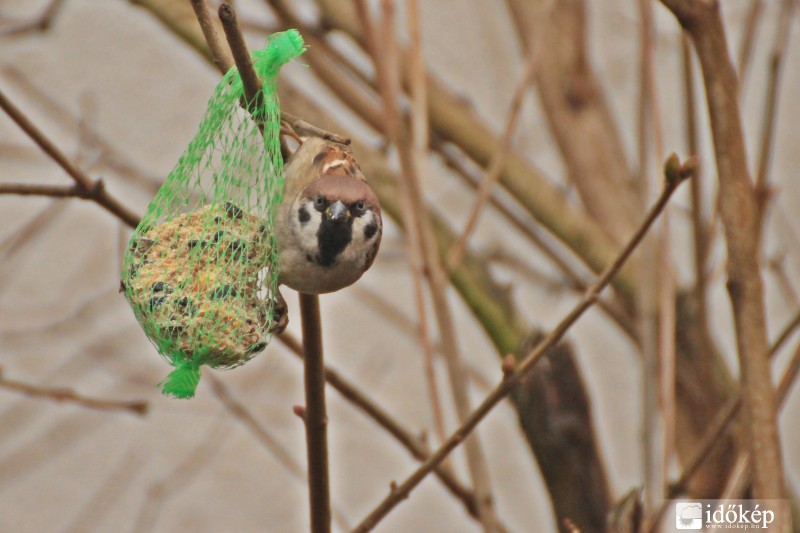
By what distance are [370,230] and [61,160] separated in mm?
492

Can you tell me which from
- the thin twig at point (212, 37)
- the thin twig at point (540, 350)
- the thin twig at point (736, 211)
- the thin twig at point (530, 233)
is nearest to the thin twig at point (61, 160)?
the thin twig at point (212, 37)

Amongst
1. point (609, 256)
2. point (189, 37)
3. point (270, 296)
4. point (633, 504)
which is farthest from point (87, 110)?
point (633, 504)

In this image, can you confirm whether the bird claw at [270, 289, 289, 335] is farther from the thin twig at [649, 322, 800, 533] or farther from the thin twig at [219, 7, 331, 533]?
the thin twig at [649, 322, 800, 533]

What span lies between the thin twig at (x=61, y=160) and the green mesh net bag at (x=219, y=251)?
10 centimetres

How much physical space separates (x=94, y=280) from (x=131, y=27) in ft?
3.31

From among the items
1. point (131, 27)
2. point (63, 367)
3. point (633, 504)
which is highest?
point (131, 27)

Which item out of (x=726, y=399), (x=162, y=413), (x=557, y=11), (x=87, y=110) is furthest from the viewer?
(x=162, y=413)

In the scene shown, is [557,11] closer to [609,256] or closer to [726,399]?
[609,256]

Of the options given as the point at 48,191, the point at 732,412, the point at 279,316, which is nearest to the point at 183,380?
the point at 279,316

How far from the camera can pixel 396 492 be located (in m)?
1.43

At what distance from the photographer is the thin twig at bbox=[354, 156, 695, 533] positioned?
3.82 ft

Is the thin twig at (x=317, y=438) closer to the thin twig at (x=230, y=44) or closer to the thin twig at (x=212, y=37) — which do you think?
the thin twig at (x=230, y=44)

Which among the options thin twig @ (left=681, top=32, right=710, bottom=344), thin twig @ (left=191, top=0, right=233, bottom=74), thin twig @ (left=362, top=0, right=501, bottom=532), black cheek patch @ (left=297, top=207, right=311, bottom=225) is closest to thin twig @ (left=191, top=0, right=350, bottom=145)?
thin twig @ (left=191, top=0, right=233, bottom=74)

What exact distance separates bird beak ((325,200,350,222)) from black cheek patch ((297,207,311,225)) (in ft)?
0.12
